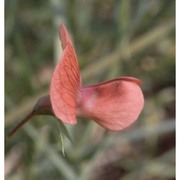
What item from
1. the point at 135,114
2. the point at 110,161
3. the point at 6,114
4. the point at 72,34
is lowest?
the point at 110,161

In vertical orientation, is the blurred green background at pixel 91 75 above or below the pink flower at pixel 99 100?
below

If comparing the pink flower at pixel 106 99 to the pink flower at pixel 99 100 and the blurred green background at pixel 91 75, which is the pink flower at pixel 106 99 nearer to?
the pink flower at pixel 99 100

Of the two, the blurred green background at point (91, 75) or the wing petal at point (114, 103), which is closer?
the wing petal at point (114, 103)

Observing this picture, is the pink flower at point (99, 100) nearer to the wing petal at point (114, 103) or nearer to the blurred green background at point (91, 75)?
the wing petal at point (114, 103)

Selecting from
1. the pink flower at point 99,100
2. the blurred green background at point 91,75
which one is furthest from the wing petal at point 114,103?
the blurred green background at point 91,75

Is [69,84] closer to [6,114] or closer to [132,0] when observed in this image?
[6,114]

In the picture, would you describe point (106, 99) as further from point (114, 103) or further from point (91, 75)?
point (91, 75)

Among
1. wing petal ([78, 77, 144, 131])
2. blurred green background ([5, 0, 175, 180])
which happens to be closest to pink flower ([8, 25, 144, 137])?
wing petal ([78, 77, 144, 131])

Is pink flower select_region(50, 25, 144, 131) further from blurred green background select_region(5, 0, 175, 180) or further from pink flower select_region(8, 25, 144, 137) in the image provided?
blurred green background select_region(5, 0, 175, 180)

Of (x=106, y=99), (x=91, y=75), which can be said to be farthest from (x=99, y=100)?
(x=91, y=75)

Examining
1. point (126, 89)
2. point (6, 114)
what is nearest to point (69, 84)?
point (126, 89)
